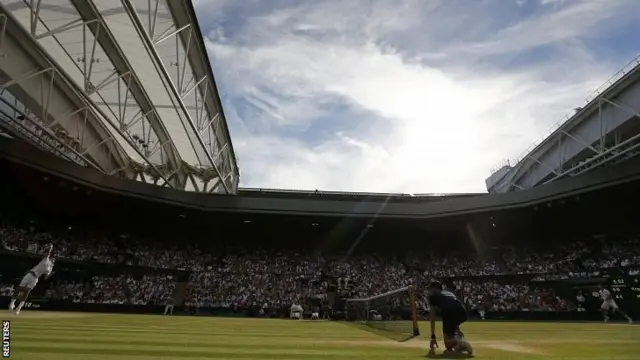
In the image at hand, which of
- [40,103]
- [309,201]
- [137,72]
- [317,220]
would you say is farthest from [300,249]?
[40,103]

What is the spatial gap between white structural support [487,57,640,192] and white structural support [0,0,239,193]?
28.2 m

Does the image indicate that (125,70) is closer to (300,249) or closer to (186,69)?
(186,69)

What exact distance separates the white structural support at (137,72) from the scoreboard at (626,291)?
29.9 m

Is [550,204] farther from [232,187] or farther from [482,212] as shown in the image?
[232,187]

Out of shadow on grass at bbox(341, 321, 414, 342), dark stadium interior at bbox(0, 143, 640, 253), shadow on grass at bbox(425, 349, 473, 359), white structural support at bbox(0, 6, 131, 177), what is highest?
white structural support at bbox(0, 6, 131, 177)

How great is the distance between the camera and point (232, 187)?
49.4 metres

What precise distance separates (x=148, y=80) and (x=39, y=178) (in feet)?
40.6

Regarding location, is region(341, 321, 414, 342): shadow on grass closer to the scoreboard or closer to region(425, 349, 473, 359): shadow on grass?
region(425, 349, 473, 359): shadow on grass

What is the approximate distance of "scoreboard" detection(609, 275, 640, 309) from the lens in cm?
2775

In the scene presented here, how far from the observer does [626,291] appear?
28.3 metres

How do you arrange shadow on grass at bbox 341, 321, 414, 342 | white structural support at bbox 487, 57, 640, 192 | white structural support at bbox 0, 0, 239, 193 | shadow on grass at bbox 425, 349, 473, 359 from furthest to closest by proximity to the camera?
1. white structural support at bbox 487, 57, 640, 192
2. white structural support at bbox 0, 0, 239, 193
3. shadow on grass at bbox 341, 321, 414, 342
4. shadow on grass at bbox 425, 349, 473, 359

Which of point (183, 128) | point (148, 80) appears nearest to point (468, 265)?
point (183, 128)

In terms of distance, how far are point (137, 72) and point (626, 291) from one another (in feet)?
112

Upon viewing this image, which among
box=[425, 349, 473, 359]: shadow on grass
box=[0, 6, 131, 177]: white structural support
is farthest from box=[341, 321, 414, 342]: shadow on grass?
box=[0, 6, 131, 177]: white structural support
